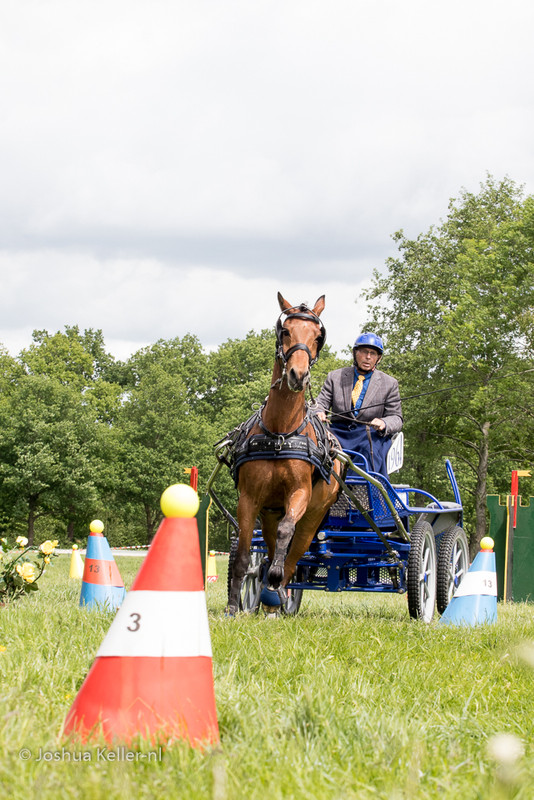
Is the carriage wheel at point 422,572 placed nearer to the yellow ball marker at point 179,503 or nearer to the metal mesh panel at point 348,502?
the metal mesh panel at point 348,502

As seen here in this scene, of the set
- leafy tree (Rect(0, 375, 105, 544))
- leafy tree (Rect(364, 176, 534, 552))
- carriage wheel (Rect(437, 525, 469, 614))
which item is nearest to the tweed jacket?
carriage wheel (Rect(437, 525, 469, 614))

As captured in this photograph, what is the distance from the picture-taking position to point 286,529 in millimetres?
5789

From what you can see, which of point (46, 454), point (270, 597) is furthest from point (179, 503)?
point (46, 454)

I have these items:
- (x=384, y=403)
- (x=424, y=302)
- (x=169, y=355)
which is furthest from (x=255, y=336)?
(x=384, y=403)

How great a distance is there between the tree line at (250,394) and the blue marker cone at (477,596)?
10.4 meters

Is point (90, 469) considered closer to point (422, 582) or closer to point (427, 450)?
point (427, 450)

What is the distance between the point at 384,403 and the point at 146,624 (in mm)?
5114

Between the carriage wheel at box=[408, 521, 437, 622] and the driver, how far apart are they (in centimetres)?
65

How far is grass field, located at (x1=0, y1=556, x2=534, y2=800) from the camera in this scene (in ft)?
6.56

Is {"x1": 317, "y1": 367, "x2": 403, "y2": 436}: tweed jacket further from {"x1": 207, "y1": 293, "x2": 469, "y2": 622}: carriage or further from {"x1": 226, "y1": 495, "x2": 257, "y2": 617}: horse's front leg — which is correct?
{"x1": 226, "y1": 495, "x2": 257, "y2": 617}: horse's front leg

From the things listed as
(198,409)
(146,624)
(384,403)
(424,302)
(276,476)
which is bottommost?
(146,624)

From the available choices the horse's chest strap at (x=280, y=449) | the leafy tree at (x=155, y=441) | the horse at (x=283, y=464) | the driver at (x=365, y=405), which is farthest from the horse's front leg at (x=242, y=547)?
the leafy tree at (x=155, y=441)

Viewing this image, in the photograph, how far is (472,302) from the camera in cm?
2634

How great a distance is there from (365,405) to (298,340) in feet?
6.58
